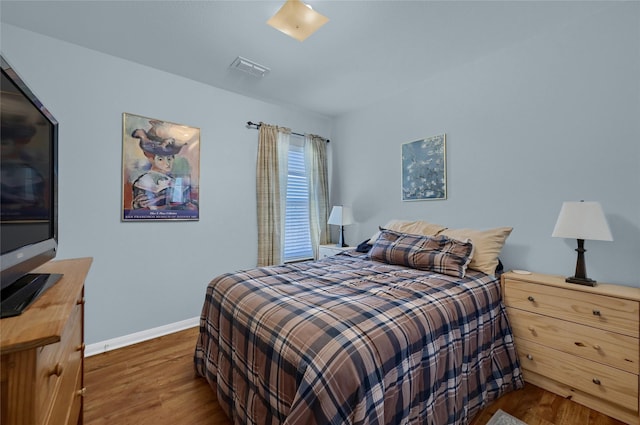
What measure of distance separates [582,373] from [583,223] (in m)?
0.92

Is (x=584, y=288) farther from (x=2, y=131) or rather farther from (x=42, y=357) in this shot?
(x=2, y=131)

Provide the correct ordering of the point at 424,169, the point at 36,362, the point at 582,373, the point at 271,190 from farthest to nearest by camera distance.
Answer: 1. the point at 271,190
2. the point at 424,169
3. the point at 582,373
4. the point at 36,362

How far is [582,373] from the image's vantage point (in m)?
1.61

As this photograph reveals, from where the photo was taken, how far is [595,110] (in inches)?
75.0

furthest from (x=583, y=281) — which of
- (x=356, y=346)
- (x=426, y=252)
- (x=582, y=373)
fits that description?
(x=356, y=346)

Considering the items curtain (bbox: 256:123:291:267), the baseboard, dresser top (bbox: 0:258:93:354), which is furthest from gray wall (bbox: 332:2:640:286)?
dresser top (bbox: 0:258:93:354)

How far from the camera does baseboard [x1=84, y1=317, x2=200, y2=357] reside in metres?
2.22

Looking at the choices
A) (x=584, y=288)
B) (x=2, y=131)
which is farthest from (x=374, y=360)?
(x=584, y=288)

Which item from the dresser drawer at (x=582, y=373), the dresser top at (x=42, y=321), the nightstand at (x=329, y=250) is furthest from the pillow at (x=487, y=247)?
the dresser top at (x=42, y=321)

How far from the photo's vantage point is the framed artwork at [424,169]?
2.76 m

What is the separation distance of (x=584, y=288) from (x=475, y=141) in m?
1.46

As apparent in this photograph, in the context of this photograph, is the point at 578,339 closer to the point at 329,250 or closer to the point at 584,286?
the point at 584,286

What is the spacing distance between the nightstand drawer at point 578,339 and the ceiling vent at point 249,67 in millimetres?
2938

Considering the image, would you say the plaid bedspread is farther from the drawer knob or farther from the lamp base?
the drawer knob
